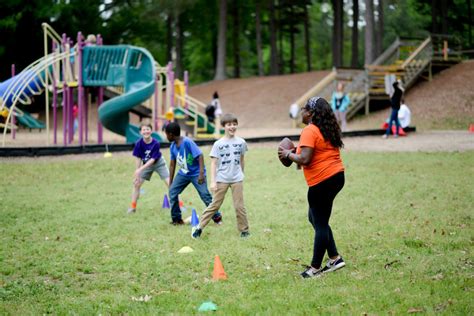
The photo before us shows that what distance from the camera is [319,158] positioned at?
649 centimetres

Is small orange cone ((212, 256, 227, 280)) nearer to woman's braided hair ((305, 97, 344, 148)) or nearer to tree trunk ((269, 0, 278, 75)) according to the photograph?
woman's braided hair ((305, 97, 344, 148))

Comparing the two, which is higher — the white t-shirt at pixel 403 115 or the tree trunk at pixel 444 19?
the tree trunk at pixel 444 19

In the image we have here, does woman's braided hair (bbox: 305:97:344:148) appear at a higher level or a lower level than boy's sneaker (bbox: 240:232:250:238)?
higher

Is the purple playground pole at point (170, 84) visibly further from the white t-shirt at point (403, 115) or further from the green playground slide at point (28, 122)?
the green playground slide at point (28, 122)

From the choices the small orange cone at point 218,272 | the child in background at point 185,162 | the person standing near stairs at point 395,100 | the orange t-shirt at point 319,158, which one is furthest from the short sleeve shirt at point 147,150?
the person standing near stairs at point 395,100

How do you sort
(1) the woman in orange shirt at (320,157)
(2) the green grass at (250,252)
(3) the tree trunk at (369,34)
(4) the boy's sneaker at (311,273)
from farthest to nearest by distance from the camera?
(3) the tree trunk at (369,34)
(4) the boy's sneaker at (311,273)
(1) the woman in orange shirt at (320,157)
(2) the green grass at (250,252)

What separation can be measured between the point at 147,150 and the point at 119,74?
11166 mm

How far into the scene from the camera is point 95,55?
21.7m

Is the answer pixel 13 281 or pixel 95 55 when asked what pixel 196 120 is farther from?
pixel 13 281

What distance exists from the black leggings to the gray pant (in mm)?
2064

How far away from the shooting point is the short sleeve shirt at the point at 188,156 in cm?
953

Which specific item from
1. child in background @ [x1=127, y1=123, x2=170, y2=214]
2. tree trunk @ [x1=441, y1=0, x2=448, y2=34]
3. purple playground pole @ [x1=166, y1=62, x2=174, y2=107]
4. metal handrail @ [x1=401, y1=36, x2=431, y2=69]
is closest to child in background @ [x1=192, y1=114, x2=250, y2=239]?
child in background @ [x1=127, y1=123, x2=170, y2=214]

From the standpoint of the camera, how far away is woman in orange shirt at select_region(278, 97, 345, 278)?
6.44 m

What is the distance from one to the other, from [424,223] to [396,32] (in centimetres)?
4489
